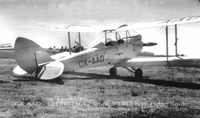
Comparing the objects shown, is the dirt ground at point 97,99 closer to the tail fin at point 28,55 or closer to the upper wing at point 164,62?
the tail fin at point 28,55

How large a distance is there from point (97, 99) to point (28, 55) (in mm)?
4069

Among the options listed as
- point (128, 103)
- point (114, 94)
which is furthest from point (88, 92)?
point (128, 103)

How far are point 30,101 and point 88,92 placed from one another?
2.23 meters

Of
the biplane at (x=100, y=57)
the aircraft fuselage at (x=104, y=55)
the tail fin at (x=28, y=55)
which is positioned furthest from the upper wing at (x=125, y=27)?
the tail fin at (x=28, y=55)

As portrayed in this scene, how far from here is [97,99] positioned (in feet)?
30.0

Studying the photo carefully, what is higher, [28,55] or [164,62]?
[28,55]

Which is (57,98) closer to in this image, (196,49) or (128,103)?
(128,103)

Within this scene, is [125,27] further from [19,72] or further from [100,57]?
[19,72]

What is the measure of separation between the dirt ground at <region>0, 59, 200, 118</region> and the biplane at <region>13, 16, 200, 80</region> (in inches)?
22.1

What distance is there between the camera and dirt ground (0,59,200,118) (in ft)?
24.6

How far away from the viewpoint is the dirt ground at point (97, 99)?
7.50 meters

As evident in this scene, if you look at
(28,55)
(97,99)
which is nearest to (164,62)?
(28,55)

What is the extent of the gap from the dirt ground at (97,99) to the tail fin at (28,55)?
0.61m

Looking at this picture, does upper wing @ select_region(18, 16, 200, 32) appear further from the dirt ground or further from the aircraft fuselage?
the dirt ground
